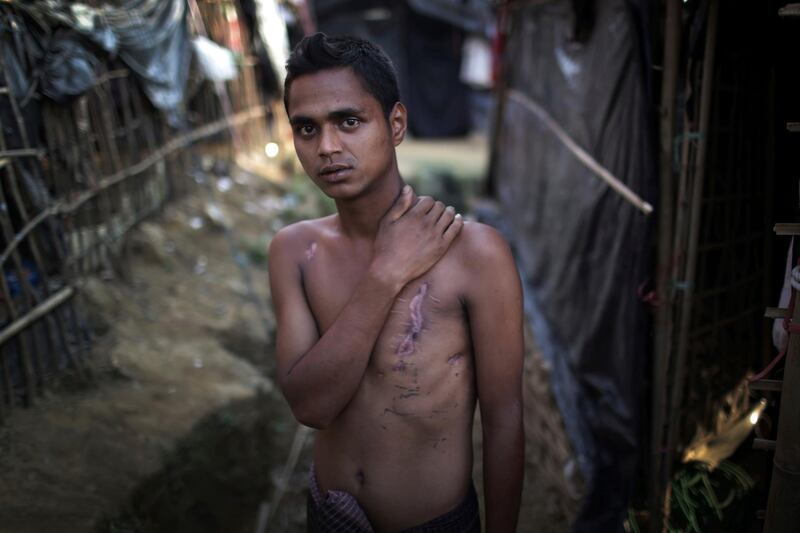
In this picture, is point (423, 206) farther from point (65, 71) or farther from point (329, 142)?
point (65, 71)

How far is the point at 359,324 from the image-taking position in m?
1.53

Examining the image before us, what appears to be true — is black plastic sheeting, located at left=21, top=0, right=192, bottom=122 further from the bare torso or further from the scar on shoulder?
the bare torso

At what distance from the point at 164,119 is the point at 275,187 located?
253 cm

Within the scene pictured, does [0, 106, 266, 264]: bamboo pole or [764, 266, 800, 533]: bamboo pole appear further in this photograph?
[0, 106, 266, 264]: bamboo pole

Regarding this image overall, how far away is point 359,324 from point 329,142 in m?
0.48

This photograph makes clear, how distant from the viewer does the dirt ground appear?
2.75m

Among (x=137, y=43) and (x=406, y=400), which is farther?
(x=137, y=43)

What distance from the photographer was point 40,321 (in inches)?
131

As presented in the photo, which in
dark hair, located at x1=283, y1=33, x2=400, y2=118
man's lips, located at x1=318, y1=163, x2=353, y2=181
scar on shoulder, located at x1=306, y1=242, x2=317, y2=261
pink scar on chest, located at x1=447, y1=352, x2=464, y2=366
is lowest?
pink scar on chest, located at x1=447, y1=352, x2=464, y2=366

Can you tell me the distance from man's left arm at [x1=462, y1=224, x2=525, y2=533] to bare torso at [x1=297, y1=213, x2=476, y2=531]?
0.15ft

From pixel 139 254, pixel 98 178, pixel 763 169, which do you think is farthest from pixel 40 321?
pixel 763 169

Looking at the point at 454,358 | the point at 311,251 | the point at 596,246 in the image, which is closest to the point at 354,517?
the point at 454,358

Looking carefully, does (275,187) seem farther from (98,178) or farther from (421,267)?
(421,267)

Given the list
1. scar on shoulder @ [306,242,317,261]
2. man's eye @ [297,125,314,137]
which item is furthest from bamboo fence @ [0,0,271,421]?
man's eye @ [297,125,314,137]
